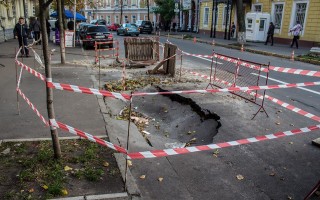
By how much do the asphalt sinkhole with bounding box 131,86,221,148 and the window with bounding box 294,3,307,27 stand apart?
796 inches

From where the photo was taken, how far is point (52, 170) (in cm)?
427

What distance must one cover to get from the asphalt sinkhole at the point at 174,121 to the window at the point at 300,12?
796 inches

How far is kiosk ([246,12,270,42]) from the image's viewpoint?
27.6m

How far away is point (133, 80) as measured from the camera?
35.1ft

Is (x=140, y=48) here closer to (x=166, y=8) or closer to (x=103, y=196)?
(x=103, y=196)

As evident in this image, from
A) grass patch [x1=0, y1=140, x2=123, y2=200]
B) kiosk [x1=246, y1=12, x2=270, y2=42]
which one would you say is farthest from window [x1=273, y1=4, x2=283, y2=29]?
grass patch [x1=0, y1=140, x2=123, y2=200]

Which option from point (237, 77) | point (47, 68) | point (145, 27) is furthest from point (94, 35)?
point (145, 27)

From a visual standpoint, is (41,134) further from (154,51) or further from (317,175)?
(154,51)

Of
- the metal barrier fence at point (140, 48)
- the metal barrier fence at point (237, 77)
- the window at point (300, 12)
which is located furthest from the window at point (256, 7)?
the metal barrier fence at point (140, 48)

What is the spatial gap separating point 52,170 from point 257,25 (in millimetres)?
26637

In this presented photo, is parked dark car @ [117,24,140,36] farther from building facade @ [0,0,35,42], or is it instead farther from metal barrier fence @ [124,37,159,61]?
metal barrier fence @ [124,37,159,61]

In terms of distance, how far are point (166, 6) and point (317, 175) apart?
4371 cm

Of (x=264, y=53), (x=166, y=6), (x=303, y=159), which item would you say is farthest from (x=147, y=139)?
(x=166, y=6)

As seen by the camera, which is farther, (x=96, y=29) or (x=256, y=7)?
(x=256, y=7)
